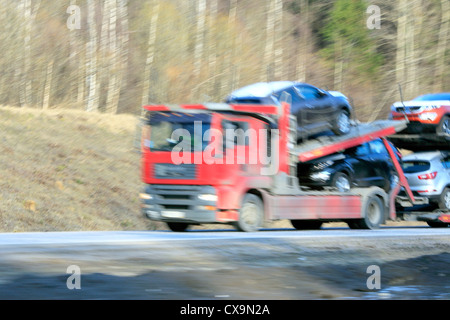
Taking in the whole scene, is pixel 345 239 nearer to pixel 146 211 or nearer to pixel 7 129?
pixel 146 211

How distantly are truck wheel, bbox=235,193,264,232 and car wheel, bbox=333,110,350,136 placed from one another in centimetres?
260

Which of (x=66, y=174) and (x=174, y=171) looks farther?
(x=66, y=174)

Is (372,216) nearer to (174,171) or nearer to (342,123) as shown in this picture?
(342,123)

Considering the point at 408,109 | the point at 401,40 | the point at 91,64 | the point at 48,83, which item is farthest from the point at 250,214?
the point at 401,40

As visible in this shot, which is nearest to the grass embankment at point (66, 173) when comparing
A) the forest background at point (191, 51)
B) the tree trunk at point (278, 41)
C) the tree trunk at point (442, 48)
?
the forest background at point (191, 51)

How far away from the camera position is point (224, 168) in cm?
1641

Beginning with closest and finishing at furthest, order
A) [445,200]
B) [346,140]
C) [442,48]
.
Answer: [346,140] < [445,200] < [442,48]

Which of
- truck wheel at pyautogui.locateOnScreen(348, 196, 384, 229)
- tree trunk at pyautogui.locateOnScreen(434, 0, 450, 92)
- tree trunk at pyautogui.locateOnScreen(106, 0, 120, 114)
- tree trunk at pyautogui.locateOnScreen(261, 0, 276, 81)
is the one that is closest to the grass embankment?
tree trunk at pyautogui.locateOnScreen(106, 0, 120, 114)

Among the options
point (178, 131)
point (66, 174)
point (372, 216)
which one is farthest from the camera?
point (66, 174)

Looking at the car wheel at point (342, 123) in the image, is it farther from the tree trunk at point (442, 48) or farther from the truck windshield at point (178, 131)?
the tree trunk at point (442, 48)

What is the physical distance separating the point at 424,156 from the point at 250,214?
6.14 m

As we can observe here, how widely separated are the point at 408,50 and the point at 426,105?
85.7 feet

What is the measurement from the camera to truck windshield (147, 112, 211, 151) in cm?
1631

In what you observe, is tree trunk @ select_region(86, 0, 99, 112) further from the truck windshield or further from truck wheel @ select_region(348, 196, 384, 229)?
the truck windshield
